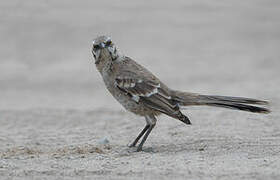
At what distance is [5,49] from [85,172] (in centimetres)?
1141

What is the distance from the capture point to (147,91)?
9.24 metres

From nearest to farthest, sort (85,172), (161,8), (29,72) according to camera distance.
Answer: (85,172) → (29,72) → (161,8)

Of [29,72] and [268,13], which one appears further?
[268,13]

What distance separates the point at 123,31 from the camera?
19.7 metres

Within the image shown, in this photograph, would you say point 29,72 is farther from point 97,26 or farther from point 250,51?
point 250,51

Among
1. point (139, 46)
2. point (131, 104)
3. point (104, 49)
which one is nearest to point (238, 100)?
point (131, 104)

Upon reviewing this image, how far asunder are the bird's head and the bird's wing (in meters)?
0.32

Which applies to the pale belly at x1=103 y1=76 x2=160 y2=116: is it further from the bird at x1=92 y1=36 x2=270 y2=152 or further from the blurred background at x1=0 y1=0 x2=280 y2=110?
the blurred background at x1=0 y1=0 x2=280 y2=110

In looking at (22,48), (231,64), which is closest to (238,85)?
(231,64)

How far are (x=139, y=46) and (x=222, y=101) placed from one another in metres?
10.1

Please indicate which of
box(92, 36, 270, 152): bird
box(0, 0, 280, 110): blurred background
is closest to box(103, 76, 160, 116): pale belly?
box(92, 36, 270, 152): bird

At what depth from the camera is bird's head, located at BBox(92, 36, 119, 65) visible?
9.48 meters

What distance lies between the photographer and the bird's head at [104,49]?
31.1 feet

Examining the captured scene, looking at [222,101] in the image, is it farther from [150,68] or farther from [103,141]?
[150,68]
